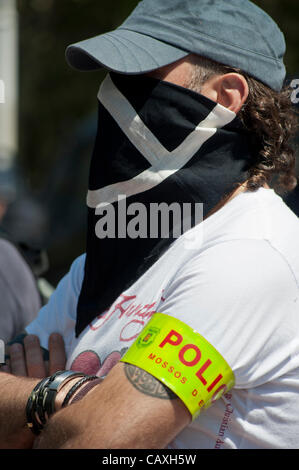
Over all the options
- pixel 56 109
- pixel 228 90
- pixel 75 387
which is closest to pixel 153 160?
pixel 228 90

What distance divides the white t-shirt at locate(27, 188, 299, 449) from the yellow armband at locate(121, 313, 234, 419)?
0.08 ft

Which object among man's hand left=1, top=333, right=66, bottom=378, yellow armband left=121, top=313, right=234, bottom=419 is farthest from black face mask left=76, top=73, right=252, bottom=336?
yellow armband left=121, top=313, right=234, bottom=419

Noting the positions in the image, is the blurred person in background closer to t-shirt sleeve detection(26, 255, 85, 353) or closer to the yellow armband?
t-shirt sleeve detection(26, 255, 85, 353)

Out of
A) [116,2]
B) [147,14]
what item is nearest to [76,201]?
[116,2]

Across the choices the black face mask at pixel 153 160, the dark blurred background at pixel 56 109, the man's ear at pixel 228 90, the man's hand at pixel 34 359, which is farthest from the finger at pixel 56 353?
the dark blurred background at pixel 56 109

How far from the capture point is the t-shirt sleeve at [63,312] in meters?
2.36

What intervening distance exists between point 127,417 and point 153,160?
79 centimetres

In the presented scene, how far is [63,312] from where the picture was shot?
2.41 meters

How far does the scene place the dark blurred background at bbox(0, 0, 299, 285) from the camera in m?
8.98

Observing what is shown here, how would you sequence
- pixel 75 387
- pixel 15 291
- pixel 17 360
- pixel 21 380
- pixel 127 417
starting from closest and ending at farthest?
1. pixel 127 417
2. pixel 75 387
3. pixel 21 380
4. pixel 17 360
5. pixel 15 291

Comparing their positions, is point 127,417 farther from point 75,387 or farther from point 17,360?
point 17,360
